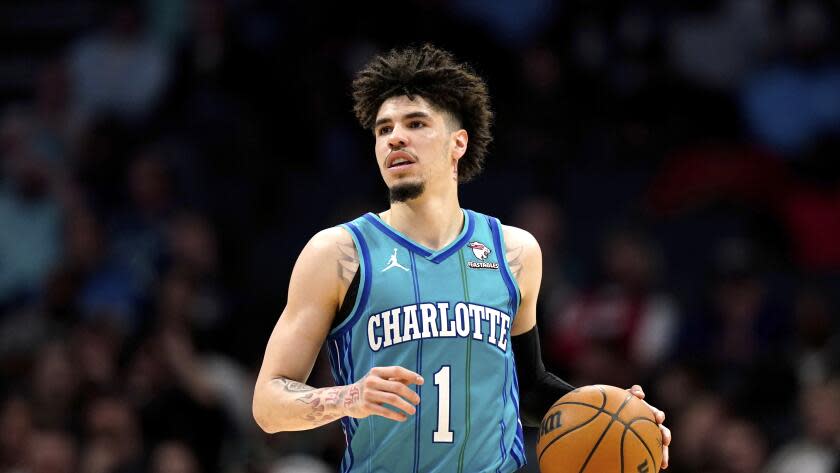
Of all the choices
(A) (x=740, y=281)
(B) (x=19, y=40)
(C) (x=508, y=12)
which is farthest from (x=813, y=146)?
(B) (x=19, y=40)

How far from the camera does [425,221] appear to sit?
19.0 ft

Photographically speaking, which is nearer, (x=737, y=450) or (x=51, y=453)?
(x=737, y=450)

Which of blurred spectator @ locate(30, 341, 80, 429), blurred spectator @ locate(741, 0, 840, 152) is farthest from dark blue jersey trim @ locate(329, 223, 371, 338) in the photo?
blurred spectator @ locate(741, 0, 840, 152)

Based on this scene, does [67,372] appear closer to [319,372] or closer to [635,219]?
[319,372]

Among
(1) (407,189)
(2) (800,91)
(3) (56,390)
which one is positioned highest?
(2) (800,91)

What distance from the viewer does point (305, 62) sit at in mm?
12414

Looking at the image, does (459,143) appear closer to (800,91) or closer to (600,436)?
(600,436)

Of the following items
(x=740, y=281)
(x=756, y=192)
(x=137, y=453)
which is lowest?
(x=137, y=453)

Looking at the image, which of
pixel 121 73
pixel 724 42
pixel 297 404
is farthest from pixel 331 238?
pixel 121 73

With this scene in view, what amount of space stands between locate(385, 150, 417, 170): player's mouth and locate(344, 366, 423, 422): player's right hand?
3.56 feet

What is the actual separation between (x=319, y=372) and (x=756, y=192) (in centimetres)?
362

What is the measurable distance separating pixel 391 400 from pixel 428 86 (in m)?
1.54

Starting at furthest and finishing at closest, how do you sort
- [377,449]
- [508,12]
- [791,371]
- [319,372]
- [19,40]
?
[19,40]
[508,12]
[319,372]
[791,371]
[377,449]

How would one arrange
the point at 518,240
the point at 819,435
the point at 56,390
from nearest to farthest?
1. the point at 518,240
2. the point at 819,435
3. the point at 56,390
